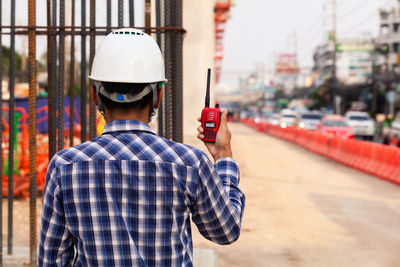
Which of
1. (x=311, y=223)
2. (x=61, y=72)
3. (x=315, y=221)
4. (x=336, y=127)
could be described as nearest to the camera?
(x=61, y=72)

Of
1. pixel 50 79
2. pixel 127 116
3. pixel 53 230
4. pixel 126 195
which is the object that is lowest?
pixel 53 230

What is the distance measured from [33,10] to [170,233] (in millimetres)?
3178

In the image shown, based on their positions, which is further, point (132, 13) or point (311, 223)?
point (311, 223)

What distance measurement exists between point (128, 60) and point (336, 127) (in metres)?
28.9

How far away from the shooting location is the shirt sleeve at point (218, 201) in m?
1.84

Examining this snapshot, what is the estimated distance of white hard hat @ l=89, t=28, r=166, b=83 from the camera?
188cm

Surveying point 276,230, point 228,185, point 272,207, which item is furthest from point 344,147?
point 228,185

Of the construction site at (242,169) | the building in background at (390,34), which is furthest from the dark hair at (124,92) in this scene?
the building in background at (390,34)

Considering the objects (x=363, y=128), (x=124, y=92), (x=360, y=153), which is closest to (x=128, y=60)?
(x=124, y=92)

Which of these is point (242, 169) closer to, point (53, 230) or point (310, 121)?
point (53, 230)

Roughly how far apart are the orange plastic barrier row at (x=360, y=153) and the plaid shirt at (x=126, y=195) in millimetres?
12119

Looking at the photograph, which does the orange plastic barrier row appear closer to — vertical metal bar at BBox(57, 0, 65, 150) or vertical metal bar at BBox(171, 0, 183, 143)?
vertical metal bar at BBox(171, 0, 183, 143)

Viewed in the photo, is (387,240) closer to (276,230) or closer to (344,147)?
(276,230)

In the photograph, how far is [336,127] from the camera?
29.8 m
